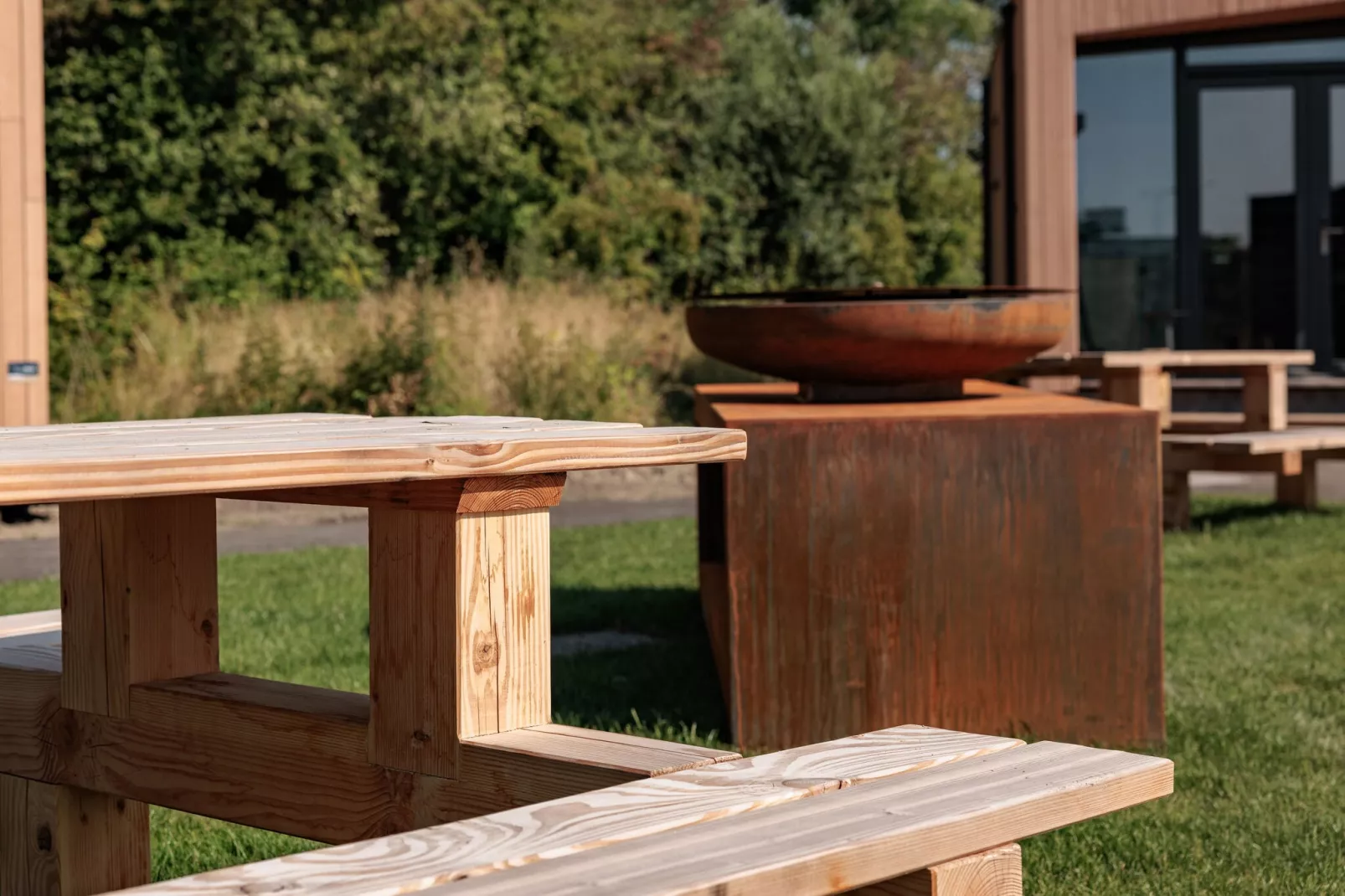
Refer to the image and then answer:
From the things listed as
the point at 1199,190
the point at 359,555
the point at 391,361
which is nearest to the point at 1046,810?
the point at 359,555

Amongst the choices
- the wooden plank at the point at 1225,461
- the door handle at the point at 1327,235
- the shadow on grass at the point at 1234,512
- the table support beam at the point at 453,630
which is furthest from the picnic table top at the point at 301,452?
the door handle at the point at 1327,235

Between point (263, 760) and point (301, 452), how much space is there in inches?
27.0

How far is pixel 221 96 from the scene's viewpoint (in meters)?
18.4

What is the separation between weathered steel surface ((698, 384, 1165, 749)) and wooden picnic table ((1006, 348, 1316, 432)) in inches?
174

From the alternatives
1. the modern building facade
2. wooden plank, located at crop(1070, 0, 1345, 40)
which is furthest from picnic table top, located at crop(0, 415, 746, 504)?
wooden plank, located at crop(1070, 0, 1345, 40)

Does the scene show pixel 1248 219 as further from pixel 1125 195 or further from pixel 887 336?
pixel 887 336

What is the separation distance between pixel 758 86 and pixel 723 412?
59.5 ft

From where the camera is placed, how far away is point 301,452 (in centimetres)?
171

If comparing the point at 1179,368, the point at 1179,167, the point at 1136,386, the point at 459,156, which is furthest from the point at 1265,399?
Result: the point at 459,156

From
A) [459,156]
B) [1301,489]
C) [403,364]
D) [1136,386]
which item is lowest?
[1301,489]

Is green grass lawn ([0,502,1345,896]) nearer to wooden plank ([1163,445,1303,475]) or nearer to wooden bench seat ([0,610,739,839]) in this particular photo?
wooden plank ([1163,445,1303,475])

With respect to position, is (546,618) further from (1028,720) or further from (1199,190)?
(1199,190)

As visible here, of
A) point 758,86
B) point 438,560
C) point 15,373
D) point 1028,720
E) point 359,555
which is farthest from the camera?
point 758,86

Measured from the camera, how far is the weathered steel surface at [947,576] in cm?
388
